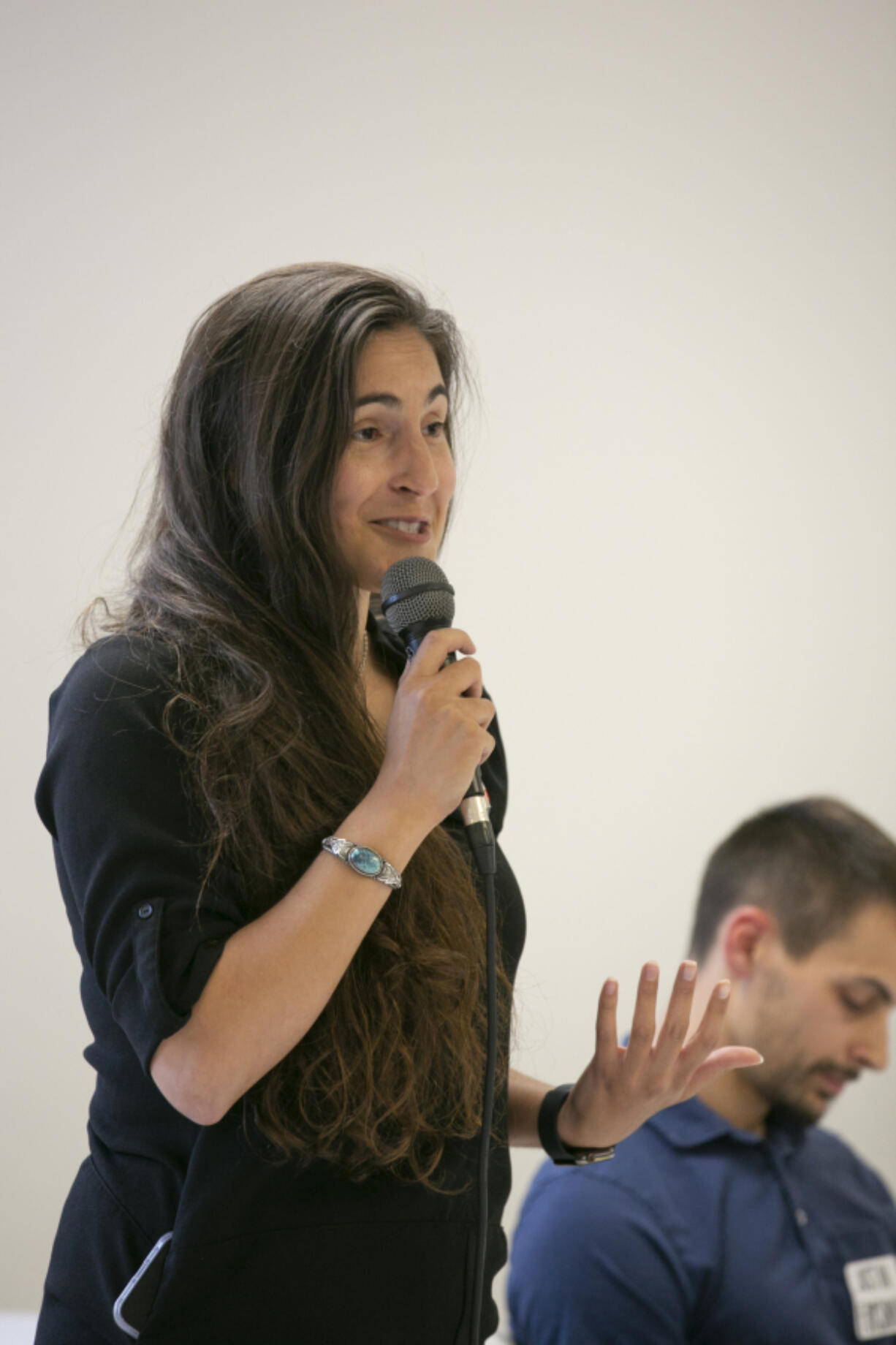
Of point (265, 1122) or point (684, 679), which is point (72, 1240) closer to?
point (265, 1122)

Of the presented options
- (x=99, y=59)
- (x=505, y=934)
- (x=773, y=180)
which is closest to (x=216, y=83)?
(x=99, y=59)

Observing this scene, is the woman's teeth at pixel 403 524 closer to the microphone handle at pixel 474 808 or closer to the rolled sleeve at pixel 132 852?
the microphone handle at pixel 474 808

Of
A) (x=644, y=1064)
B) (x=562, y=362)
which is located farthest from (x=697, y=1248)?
(x=562, y=362)

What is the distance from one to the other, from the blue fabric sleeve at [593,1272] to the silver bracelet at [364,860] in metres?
0.86

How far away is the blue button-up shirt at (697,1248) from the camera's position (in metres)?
1.51

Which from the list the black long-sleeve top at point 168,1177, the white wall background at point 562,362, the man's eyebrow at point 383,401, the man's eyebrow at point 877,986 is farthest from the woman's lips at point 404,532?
the white wall background at point 562,362

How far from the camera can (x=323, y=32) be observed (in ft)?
9.04

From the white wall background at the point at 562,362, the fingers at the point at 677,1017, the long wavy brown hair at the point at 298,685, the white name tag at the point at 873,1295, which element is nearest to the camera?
the long wavy brown hair at the point at 298,685

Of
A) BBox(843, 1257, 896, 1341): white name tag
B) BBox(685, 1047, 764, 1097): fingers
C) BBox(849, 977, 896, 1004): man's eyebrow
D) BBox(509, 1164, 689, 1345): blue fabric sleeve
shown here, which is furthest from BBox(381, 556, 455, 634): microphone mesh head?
BBox(843, 1257, 896, 1341): white name tag

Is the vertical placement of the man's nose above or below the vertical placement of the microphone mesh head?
below

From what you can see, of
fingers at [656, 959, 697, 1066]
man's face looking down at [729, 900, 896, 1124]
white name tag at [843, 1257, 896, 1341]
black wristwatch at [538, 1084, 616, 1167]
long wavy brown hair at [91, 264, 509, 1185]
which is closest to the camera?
long wavy brown hair at [91, 264, 509, 1185]

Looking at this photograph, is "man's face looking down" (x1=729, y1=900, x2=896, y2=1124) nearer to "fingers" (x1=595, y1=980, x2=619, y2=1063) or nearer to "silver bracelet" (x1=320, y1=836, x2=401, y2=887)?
"fingers" (x1=595, y1=980, x2=619, y2=1063)

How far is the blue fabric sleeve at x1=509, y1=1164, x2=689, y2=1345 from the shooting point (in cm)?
149

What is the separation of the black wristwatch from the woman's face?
56cm
